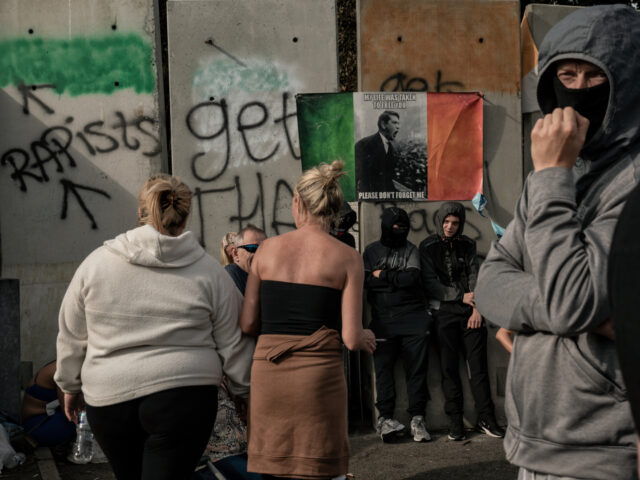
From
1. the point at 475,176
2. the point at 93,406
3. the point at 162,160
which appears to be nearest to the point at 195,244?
the point at 93,406

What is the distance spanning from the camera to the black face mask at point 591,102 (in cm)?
198

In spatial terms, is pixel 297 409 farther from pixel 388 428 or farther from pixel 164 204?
pixel 388 428

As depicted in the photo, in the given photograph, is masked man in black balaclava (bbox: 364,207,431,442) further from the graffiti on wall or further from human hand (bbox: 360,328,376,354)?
human hand (bbox: 360,328,376,354)

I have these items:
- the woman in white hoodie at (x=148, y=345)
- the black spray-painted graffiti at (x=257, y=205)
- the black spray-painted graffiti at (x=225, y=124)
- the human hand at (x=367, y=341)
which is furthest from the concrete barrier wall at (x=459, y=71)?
the woman in white hoodie at (x=148, y=345)

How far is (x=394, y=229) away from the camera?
6.77 m

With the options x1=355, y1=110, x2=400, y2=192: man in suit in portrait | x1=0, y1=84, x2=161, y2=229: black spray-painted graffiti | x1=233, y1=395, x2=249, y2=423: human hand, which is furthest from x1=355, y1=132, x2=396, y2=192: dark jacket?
x1=233, y1=395, x2=249, y2=423: human hand

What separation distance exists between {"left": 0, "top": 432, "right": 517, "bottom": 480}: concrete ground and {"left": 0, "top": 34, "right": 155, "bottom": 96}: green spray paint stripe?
10.9 feet

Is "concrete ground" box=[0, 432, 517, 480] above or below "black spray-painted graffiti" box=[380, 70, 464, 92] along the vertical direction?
below

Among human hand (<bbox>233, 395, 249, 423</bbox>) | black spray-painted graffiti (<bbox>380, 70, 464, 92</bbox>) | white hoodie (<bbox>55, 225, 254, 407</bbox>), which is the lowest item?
human hand (<bbox>233, 395, 249, 423</bbox>)

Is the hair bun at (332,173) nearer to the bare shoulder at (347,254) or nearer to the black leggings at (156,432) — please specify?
the bare shoulder at (347,254)

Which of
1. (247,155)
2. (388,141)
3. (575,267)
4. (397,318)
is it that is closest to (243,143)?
(247,155)

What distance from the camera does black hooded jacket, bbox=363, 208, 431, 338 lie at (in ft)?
22.1

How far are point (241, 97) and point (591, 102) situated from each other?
17.6ft

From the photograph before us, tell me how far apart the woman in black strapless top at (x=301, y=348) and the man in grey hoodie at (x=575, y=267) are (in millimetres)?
1628
